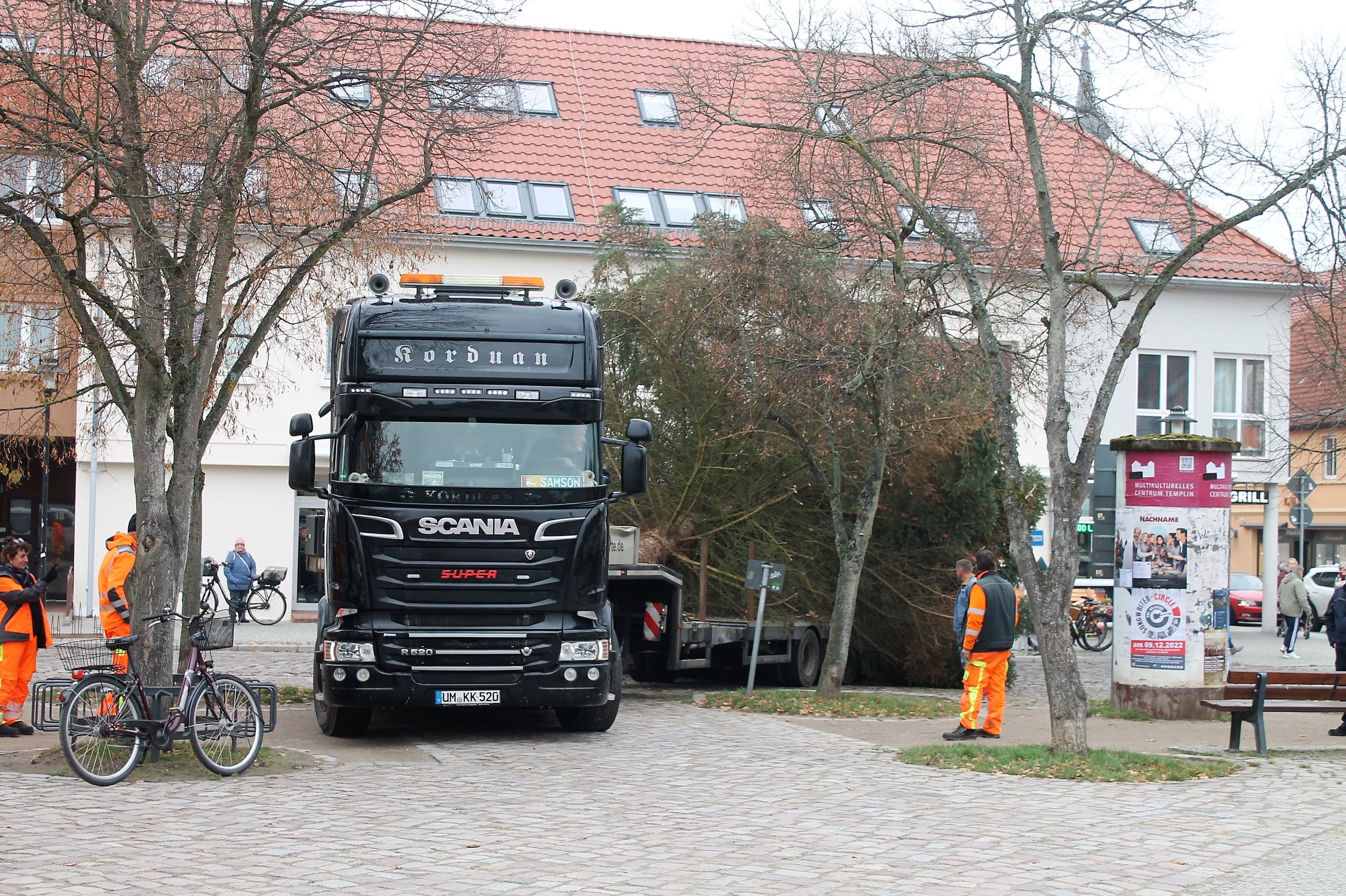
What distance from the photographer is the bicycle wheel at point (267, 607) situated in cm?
2939

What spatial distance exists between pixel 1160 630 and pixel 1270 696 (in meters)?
2.46

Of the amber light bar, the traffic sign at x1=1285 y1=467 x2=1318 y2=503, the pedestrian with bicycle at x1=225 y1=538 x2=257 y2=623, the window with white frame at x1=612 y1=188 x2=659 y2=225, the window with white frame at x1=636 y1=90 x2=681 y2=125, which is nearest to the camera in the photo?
the amber light bar

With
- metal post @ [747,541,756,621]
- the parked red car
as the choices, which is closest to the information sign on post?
metal post @ [747,541,756,621]

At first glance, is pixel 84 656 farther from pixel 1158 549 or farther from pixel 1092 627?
pixel 1092 627

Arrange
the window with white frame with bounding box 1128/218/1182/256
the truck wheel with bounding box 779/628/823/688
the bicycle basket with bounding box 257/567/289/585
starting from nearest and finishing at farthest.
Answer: the truck wheel with bounding box 779/628/823/688 → the window with white frame with bounding box 1128/218/1182/256 → the bicycle basket with bounding box 257/567/289/585

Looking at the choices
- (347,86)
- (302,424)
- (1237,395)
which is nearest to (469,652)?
(302,424)

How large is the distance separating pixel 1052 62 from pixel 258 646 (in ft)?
57.3

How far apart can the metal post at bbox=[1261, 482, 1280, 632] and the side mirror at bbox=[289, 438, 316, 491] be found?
26984mm

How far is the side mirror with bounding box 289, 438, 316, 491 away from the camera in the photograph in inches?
472

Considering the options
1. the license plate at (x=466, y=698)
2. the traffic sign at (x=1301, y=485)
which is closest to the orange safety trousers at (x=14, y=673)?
the license plate at (x=466, y=698)

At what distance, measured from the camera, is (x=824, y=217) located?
1678 centimetres

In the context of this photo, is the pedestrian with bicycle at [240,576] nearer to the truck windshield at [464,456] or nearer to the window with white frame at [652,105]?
the window with white frame at [652,105]

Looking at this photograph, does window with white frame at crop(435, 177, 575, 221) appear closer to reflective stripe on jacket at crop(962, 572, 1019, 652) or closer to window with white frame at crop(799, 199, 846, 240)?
window with white frame at crop(799, 199, 846, 240)

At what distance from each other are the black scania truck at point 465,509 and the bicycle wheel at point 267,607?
17.6 meters
